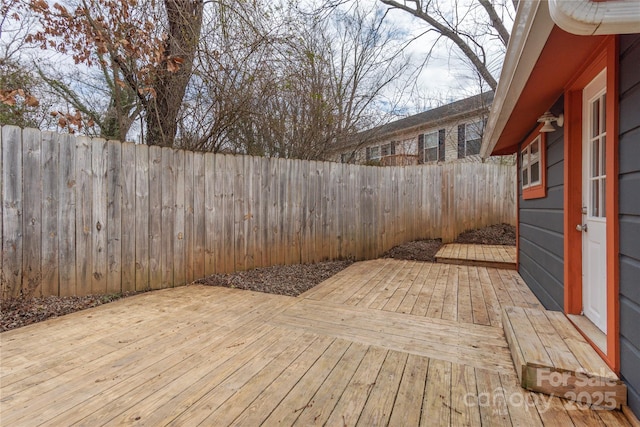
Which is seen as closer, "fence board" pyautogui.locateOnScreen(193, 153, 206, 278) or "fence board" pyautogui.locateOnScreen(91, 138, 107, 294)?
"fence board" pyautogui.locateOnScreen(91, 138, 107, 294)

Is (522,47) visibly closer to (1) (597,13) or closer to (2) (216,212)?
(1) (597,13)

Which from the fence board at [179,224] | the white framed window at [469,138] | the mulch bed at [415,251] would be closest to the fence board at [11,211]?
the fence board at [179,224]

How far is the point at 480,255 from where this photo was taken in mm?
5125

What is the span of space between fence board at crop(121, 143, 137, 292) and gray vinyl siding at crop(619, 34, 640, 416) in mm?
3962

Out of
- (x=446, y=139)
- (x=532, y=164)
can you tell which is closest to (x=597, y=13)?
(x=532, y=164)

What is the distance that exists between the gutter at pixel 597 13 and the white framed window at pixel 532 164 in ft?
8.16

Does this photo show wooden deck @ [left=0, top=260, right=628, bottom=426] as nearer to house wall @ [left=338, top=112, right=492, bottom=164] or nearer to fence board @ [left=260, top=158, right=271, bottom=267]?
fence board @ [left=260, top=158, right=271, bottom=267]

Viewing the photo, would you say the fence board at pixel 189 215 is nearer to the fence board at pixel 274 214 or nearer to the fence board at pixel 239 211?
the fence board at pixel 239 211

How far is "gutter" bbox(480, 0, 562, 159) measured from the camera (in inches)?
50.5

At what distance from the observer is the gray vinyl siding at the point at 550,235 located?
2.59 metres

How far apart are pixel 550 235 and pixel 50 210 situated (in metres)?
4.79

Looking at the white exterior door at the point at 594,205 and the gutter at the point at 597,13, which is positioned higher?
the gutter at the point at 597,13

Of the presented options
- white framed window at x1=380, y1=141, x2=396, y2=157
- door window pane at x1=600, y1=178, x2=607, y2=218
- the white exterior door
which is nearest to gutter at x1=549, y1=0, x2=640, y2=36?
the white exterior door

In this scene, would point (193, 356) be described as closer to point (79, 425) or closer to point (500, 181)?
point (79, 425)
